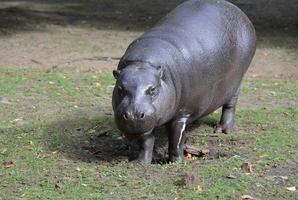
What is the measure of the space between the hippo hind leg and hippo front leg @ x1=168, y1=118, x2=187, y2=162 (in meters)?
1.03

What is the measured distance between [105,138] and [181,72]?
1.16 metres

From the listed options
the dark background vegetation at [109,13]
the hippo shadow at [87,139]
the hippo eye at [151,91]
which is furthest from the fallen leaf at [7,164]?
the dark background vegetation at [109,13]

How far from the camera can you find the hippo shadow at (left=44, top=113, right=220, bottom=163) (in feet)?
18.6

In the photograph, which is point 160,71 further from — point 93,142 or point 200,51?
point 93,142

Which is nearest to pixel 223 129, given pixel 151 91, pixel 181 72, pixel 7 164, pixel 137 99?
pixel 181 72

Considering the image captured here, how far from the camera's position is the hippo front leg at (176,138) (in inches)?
215

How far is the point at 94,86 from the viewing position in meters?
8.16

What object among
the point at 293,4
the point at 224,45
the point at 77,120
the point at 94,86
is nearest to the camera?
the point at 224,45

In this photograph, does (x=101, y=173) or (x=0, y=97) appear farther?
(x=0, y=97)

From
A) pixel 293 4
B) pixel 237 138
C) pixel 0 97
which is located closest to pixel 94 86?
pixel 0 97

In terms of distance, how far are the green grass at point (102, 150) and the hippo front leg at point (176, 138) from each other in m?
0.18

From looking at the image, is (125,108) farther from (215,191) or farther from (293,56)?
(293,56)

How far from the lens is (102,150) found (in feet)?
19.2

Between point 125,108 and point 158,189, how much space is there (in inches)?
25.6
